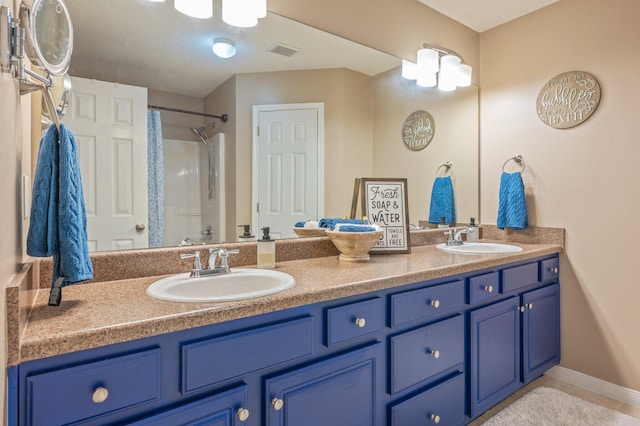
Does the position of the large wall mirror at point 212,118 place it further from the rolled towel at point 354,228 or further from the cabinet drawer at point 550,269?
the cabinet drawer at point 550,269

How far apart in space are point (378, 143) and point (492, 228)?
117cm

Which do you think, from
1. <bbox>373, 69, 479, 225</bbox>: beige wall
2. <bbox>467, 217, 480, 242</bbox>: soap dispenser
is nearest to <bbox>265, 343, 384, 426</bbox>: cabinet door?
<bbox>373, 69, 479, 225</bbox>: beige wall

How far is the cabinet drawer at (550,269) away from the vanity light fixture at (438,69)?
129 cm

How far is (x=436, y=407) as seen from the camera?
5.02 feet

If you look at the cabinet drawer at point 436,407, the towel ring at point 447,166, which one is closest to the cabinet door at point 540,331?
the cabinet drawer at point 436,407

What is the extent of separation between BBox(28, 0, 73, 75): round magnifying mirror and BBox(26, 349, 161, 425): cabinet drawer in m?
0.74

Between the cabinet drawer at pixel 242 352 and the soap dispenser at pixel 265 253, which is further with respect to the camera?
the soap dispenser at pixel 265 253

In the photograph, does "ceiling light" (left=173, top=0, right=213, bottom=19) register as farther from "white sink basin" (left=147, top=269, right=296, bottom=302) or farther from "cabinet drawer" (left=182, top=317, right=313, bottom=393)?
"cabinet drawer" (left=182, top=317, right=313, bottom=393)

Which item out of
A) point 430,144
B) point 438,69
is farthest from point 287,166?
point 438,69

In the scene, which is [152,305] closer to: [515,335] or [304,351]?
[304,351]

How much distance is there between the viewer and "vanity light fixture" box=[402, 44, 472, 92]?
2271 millimetres

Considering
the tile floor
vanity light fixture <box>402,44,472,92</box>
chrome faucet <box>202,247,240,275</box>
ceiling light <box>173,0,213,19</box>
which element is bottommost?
the tile floor

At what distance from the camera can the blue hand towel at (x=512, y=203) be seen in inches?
93.0

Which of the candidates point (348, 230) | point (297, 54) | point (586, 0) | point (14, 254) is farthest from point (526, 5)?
point (14, 254)
